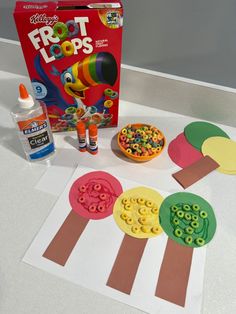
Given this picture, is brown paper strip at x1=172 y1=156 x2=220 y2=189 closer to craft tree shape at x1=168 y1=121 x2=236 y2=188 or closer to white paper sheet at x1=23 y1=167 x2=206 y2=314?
craft tree shape at x1=168 y1=121 x2=236 y2=188

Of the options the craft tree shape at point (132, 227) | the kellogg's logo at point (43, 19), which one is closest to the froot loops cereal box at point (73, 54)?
the kellogg's logo at point (43, 19)

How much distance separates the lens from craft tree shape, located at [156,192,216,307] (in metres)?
0.42

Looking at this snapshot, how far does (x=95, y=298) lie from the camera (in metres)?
0.41

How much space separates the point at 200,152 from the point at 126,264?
0.31m

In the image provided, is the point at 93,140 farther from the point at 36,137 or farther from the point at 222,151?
Answer: the point at 222,151

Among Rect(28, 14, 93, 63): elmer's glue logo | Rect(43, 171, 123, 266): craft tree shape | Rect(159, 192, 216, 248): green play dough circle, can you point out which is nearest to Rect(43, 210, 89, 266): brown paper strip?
Rect(43, 171, 123, 266): craft tree shape

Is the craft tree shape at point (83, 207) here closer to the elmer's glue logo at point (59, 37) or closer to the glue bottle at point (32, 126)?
the glue bottle at point (32, 126)

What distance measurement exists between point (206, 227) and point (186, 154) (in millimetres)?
182

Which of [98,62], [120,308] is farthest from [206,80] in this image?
[120,308]

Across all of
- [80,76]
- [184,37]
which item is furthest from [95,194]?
[184,37]

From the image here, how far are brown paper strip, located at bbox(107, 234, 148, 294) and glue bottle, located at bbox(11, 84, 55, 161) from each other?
26cm

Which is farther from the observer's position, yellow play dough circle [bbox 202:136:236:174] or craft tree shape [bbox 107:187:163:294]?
yellow play dough circle [bbox 202:136:236:174]

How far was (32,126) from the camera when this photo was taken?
1.72ft

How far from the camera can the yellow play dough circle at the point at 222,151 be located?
582mm
